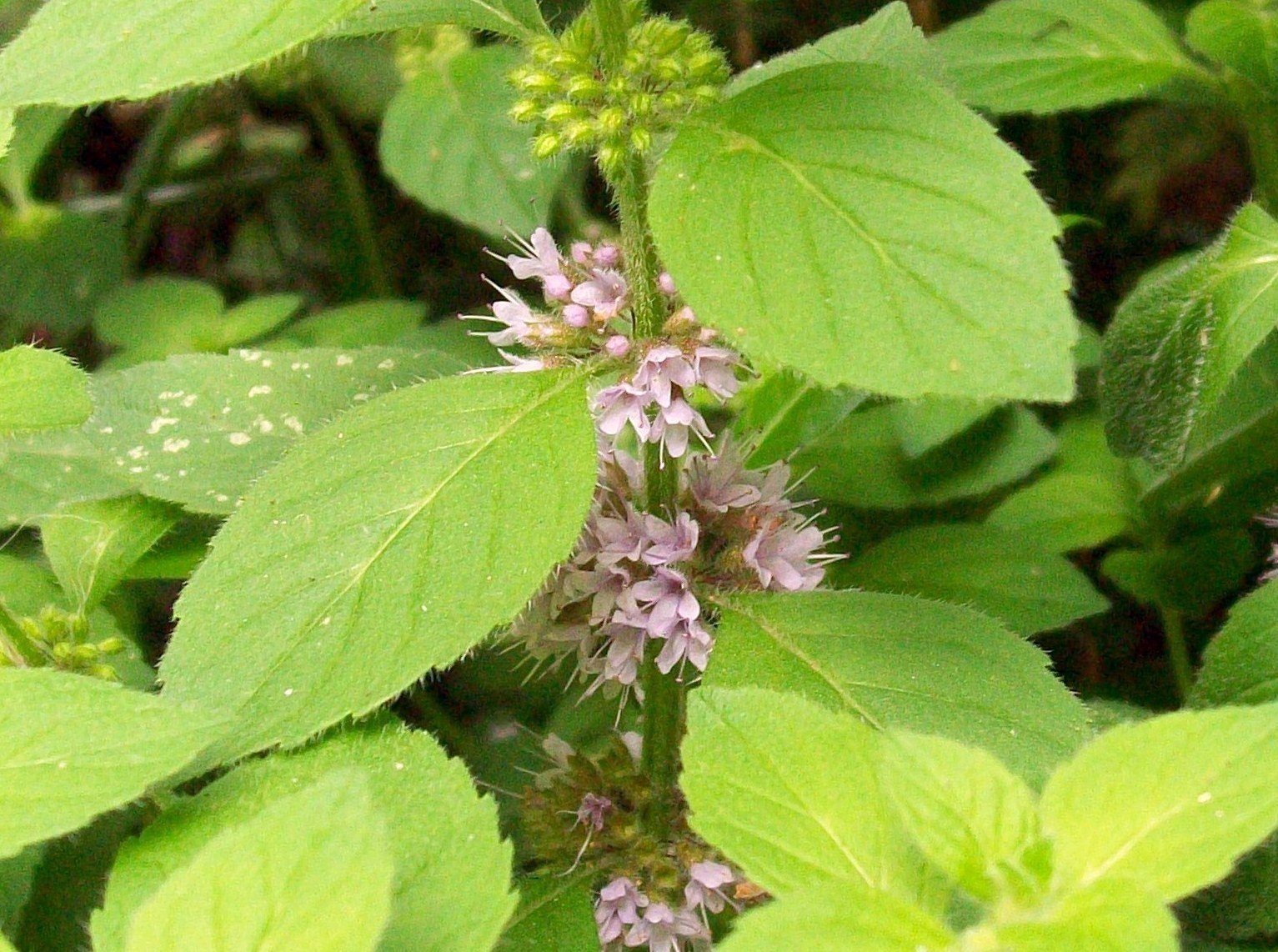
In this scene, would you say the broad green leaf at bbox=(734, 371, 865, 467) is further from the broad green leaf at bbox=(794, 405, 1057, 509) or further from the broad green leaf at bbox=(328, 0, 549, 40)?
the broad green leaf at bbox=(328, 0, 549, 40)

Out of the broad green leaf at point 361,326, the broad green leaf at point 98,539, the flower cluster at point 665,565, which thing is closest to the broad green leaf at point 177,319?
the broad green leaf at point 361,326

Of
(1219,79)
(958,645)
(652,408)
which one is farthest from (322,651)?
(1219,79)

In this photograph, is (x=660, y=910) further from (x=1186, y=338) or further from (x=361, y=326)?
(x=361, y=326)

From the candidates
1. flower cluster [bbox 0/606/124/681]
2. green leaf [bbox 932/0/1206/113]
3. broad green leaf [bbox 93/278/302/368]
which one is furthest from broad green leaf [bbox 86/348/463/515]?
green leaf [bbox 932/0/1206/113]

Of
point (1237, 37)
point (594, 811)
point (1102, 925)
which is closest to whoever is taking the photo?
point (1102, 925)

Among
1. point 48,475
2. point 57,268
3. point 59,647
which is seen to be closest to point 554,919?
point 59,647

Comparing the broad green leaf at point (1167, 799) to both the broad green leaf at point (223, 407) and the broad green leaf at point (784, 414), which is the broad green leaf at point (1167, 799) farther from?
the broad green leaf at point (223, 407)
